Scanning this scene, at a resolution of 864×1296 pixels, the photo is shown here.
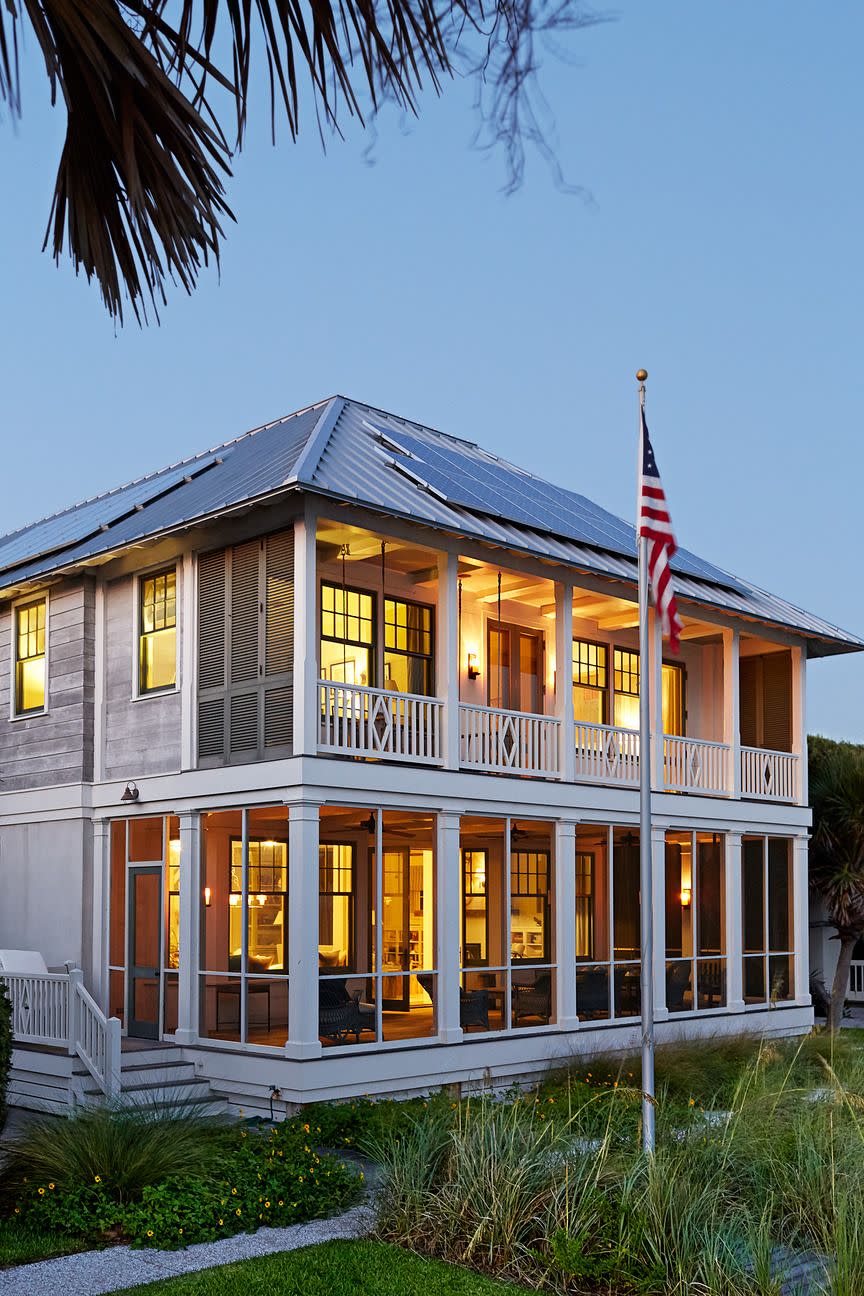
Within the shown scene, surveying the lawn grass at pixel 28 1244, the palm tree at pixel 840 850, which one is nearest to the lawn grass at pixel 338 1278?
the lawn grass at pixel 28 1244

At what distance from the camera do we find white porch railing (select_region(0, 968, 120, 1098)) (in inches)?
547

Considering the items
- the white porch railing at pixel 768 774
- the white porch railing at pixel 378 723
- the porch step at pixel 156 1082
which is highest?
the white porch railing at pixel 378 723

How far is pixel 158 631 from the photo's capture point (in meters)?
16.8

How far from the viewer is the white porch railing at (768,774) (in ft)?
67.5

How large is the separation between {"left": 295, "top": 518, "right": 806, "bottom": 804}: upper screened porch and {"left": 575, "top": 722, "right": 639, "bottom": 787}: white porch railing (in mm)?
26

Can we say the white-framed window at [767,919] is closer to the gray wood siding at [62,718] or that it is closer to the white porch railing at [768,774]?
the white porch railing at [768,774]

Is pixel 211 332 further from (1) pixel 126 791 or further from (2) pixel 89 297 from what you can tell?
(1) pixel 126 791

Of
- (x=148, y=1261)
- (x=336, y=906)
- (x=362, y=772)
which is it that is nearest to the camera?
(x=148, y=1261)

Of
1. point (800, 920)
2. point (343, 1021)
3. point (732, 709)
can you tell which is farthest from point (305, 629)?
point (800, 920)

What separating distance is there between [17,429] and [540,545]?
10.5 meters

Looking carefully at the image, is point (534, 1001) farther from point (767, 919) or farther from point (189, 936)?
point (189, 936)

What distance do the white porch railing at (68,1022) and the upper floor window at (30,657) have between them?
4174 millimetres

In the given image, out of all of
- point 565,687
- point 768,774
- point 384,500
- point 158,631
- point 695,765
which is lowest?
point 768,774

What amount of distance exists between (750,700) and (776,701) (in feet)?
1.48
